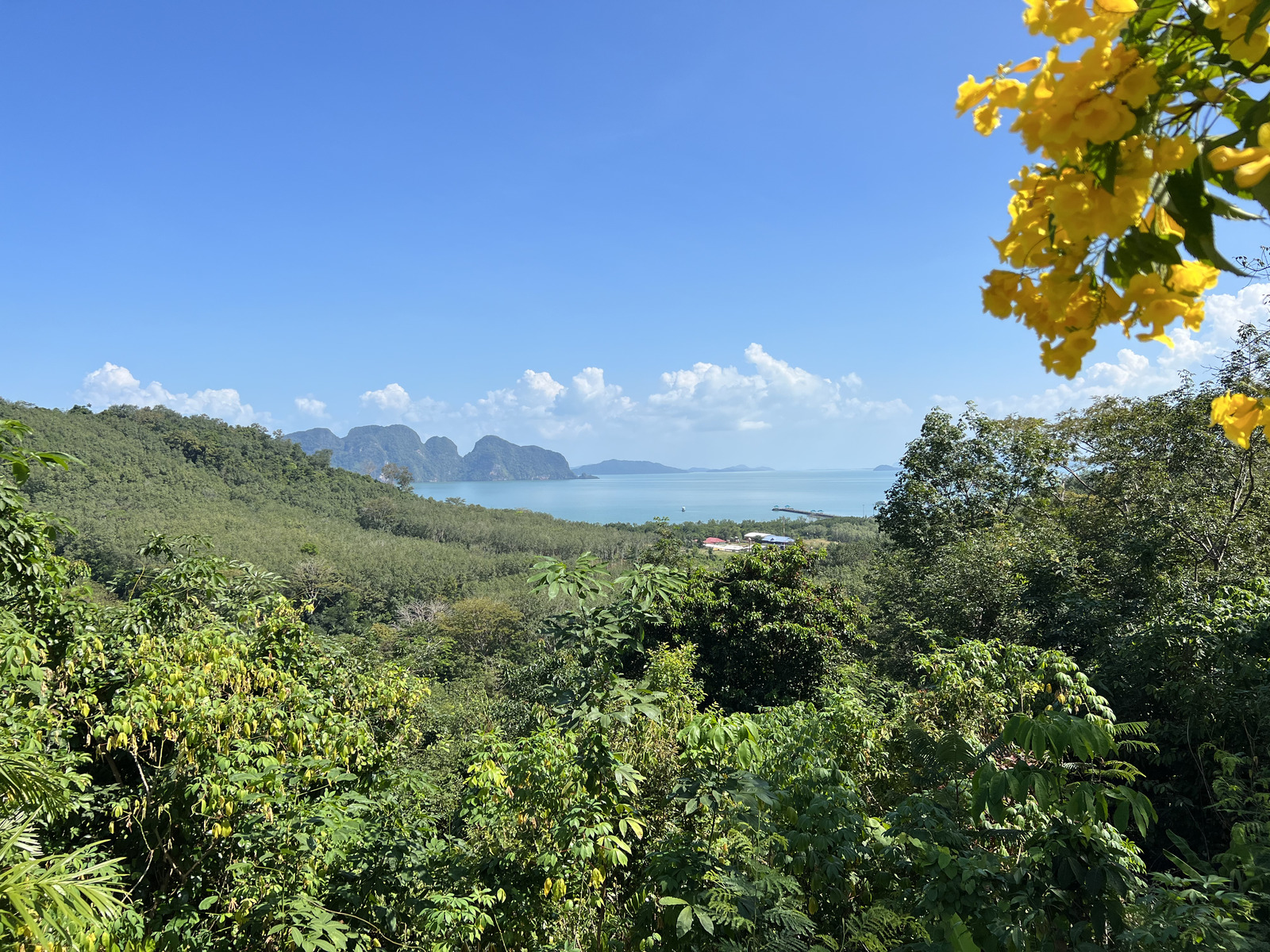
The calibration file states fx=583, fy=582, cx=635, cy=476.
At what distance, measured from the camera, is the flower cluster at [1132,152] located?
1.33 feet

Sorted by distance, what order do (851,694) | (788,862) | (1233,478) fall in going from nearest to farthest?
(788,862)
(851,694)
(1233,478)

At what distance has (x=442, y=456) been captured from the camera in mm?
181375

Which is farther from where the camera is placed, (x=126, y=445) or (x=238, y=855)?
(x=126, y=445)

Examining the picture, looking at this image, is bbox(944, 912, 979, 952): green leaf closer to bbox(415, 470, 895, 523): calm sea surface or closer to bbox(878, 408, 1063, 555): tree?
bbox(878, 408, 1063, 555): tree

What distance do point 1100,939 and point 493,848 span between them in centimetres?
197

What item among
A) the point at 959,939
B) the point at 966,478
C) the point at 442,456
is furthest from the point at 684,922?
the point at 442,456

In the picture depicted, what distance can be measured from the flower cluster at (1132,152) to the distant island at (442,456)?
17442cm

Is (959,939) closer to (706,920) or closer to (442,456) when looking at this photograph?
(706,920)

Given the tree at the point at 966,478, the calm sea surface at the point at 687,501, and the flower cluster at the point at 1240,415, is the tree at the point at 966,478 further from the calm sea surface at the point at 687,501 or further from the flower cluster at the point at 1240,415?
the calm sea surface at the point at 687,501

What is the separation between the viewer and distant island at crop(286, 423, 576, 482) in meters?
170

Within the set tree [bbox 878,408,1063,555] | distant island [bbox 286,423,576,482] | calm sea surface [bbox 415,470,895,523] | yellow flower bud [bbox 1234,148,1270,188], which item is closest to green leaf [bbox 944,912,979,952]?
yellow flower bud [bbox 1234,148,1270,188]

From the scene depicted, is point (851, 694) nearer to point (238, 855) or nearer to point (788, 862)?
point (788, 862)

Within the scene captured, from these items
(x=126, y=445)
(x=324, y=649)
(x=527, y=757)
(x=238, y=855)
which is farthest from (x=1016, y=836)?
(x=126, y=445)

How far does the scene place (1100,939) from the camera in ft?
4.57
